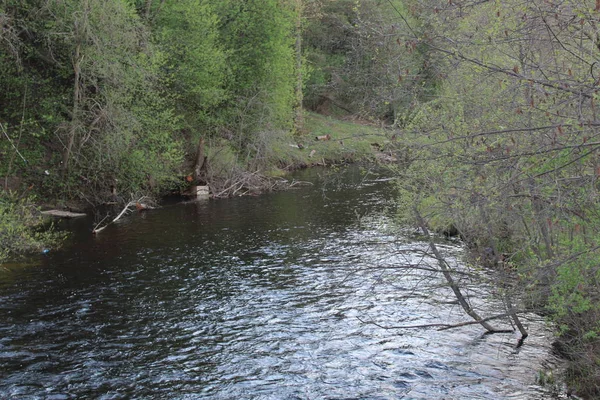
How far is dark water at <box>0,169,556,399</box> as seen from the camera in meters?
10.1

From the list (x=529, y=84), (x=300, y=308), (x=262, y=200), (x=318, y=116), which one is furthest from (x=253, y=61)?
(x=529, y=84)

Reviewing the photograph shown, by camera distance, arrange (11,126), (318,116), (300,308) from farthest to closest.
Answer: (318,116) → (11,126) → (300,308)

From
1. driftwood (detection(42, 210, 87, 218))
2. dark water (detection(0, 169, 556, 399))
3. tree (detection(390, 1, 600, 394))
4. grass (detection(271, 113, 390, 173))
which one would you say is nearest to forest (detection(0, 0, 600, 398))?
tree (detection(390, 1, 600, 394))

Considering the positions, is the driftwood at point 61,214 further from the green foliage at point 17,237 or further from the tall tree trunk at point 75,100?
the green foliage at point 17,237

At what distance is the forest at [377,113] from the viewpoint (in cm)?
768

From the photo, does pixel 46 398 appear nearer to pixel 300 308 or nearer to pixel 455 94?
pixel 300 308

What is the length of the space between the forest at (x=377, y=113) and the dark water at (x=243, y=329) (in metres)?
1.51

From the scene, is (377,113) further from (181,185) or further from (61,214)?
(181,185)

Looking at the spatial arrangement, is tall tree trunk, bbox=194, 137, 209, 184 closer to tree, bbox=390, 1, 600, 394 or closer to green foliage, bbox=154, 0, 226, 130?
green foliage, bbox=154, 0, 226, 130

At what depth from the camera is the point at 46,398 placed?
967 centimetres

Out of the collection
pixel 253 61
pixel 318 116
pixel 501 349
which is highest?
pixel 253 61

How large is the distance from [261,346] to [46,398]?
3.95m

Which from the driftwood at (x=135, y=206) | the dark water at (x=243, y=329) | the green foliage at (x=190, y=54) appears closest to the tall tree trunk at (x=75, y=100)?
the driftwood at (x=135, y=206)

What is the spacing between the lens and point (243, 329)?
12.7 metres
